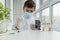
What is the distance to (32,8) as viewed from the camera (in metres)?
2.23

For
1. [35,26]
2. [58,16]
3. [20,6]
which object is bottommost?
[35,26]

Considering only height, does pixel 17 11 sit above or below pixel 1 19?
above

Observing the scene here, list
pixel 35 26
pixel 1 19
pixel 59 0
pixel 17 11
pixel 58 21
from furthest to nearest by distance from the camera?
1. pixel 17 11
2. pixel 58 21
3. pixel 59 0
4. pixel 35 26
5. pixel 1 19

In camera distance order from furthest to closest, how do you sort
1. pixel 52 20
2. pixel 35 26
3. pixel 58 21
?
pixel 52 20
pixel 58 21
pixel 35 26

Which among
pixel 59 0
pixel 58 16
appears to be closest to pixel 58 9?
pixel 58 16

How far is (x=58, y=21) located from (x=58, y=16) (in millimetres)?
108

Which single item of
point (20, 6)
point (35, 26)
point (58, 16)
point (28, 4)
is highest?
point (20, 6)

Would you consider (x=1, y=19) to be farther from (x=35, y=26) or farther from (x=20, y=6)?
(x=20, y=6)

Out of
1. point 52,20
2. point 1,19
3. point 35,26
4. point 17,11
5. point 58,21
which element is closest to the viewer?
point 1,19

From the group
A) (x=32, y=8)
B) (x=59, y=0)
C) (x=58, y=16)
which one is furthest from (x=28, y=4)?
(x=58, y=16)

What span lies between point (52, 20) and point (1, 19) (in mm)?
1944

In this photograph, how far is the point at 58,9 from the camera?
2.56 metres

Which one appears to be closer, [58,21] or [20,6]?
[58,21]

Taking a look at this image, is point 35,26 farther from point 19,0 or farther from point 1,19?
point 19,0
